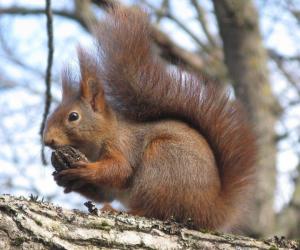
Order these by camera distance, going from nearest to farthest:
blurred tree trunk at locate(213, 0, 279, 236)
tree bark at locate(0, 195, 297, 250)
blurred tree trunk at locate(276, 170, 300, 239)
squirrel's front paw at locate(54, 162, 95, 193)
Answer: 1. tree bark at locate(0, 195, 297, 250)
2. squirrel's front paw at locate(54, 162, 95, 193)
3. blurred tree trunk at locate(276, 170, 300, 239)
4. blurred tree trunk at locate(213, 0, 279, 236)

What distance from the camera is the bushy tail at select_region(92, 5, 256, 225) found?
3.25 metres

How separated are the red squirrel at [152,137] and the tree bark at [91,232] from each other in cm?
25

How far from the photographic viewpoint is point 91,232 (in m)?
2.54

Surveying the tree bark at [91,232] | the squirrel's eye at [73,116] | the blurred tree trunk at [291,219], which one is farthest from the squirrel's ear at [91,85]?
the blurred tree trunk at [291,219]

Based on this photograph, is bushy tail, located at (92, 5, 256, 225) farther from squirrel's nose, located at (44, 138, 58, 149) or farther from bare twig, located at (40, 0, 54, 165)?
squirrel's nose, located at (44, 138, 58, 149)

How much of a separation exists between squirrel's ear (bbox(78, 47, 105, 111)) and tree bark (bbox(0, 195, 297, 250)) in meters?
1.00

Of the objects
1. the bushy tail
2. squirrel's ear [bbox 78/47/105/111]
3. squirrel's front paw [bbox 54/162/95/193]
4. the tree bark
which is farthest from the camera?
squirrel's ear [bbox 78/47/105/111]

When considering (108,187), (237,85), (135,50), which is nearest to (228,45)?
(237,85)

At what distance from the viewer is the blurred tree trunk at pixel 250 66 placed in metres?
5.26

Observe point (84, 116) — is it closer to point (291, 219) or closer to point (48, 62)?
point (48, 62)

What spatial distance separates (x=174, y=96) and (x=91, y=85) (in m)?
0.59

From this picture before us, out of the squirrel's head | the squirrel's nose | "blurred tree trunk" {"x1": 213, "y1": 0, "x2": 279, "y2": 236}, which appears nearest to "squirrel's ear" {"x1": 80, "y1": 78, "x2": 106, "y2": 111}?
the squirrel's head

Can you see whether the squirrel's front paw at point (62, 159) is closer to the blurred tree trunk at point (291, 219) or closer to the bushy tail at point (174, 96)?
the bushy tail at point (174, 96)

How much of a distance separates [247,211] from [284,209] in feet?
6.63
